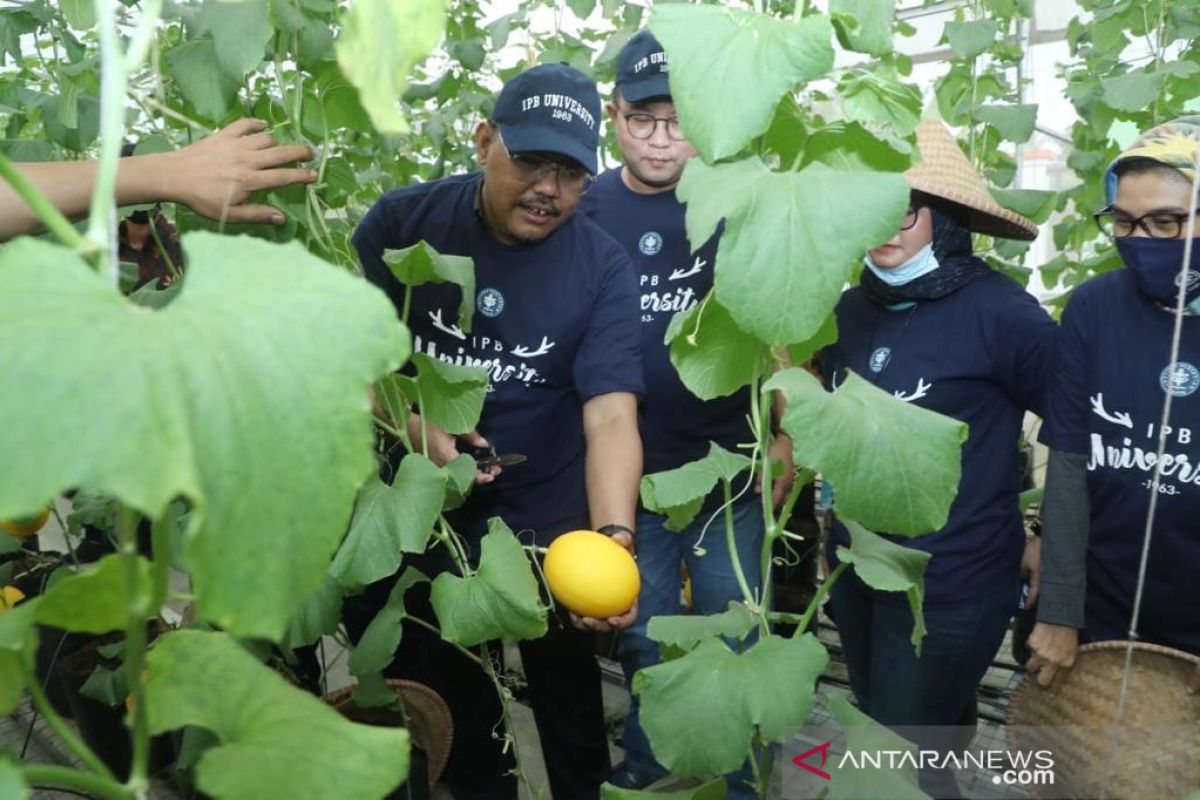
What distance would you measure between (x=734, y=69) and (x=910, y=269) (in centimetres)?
91

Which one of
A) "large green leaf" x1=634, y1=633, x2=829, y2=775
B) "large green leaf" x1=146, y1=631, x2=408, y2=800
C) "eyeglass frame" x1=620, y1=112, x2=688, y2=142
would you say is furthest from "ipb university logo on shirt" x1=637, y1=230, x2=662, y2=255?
"large green leaf" x1=146, y1=631, x2=408, y2=800

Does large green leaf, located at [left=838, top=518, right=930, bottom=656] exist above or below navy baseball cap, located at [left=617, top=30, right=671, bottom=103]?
below

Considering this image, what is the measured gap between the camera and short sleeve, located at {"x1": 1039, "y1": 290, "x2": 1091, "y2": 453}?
132cm

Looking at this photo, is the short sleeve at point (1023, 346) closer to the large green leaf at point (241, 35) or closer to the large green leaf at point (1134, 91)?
the large green leaf at point (1134, 91)

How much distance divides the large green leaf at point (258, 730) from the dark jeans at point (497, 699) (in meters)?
0.99

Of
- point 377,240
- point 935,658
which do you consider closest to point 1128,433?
point 935,658

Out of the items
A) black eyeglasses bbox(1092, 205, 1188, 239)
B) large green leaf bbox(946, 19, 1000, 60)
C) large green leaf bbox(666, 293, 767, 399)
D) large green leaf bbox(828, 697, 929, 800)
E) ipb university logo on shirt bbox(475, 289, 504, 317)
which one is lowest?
large green leaf bbox(828, 697, 929, 800)

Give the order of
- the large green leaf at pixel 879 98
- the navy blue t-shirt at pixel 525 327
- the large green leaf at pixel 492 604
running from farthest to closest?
the navy blue t-shirt at pixel 525 327 < the large green leaf at pixel 492 604 < the large green leaf at pixel 879 98

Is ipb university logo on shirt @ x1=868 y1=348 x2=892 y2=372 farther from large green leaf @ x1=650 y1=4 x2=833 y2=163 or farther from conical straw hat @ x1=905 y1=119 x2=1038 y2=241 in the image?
large green leaf @ x1=650 y1=4 x2=833 y2=163

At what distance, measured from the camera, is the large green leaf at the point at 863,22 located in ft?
2.21

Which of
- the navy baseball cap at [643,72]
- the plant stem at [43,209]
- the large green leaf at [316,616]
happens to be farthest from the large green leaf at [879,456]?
the navy baseball cap at [643,72]

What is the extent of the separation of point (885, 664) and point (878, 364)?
471mm

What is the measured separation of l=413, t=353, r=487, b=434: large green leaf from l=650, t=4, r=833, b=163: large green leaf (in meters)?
0.47

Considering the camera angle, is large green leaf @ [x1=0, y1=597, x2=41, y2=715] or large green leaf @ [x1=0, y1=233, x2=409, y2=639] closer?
large green leaf @ [x1=0, y1=233, x2=409, y2=639]
